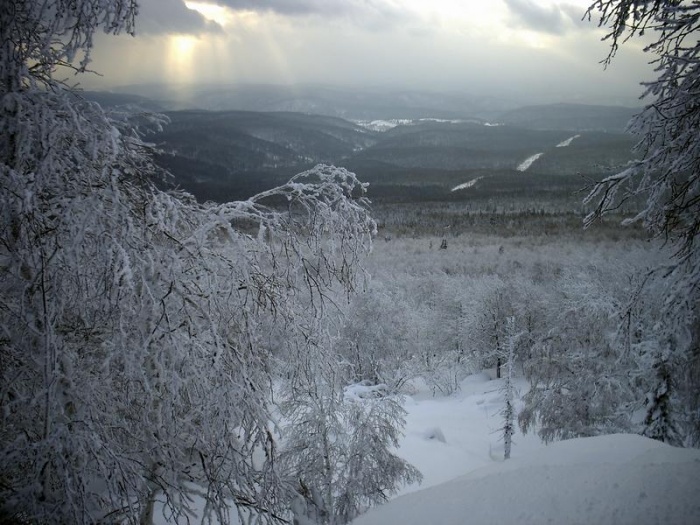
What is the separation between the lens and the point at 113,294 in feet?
9.84

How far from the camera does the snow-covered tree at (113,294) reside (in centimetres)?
259

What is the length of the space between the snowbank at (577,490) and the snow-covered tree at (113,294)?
2.09 metres

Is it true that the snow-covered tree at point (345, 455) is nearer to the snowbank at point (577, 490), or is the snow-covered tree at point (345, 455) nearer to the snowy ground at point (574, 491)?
the snowy ground at point (574, 491)

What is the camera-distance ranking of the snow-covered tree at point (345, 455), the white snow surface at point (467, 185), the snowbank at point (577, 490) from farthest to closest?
1. the white snow surface at point (467, 185)
2. the snow-covered tree at point (345, 455)
3. the snowbank at point (577, 490)

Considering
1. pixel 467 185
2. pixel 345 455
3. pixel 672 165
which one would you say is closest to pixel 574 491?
pixel 672 165

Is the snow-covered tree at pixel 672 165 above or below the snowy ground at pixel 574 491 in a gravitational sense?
above

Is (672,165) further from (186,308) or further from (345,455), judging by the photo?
(345,455)

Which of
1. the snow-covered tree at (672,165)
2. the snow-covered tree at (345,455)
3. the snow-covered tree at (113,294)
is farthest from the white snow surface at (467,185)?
the snow-covered tree at (113,294)

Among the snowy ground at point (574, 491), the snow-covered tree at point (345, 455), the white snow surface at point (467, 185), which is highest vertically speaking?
the white snow surface at point (467, 185)

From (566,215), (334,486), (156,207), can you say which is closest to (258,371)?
(156,207)

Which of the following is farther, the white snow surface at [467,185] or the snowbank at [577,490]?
the white snow surface at [467,185]

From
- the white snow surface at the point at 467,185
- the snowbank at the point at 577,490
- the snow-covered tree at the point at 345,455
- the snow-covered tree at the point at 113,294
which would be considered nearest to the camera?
the snow-covered tree at the point at 113,294

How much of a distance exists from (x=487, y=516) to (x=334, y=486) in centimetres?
668

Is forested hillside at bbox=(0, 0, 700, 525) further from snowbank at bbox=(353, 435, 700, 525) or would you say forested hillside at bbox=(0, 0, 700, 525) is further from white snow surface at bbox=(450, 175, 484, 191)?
white snow surface at bbox=(450, 175, 484, 191)
